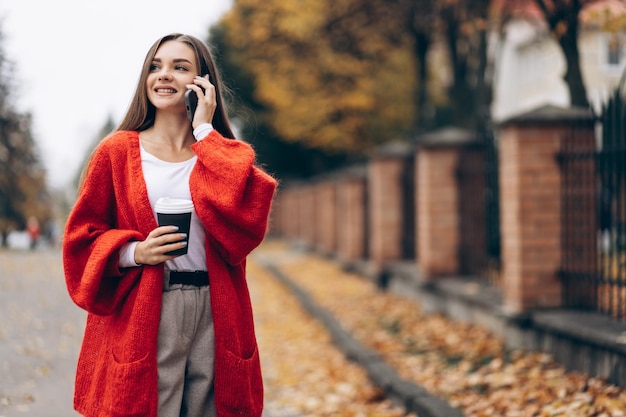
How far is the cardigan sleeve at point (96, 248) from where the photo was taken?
269cm

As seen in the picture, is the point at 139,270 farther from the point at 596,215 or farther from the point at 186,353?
the point at 596,215

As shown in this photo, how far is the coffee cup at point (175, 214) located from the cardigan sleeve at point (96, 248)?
15 cm

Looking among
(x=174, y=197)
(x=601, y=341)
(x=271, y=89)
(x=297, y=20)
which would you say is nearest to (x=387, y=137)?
(x=271, y=89)

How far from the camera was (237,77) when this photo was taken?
1380 inches

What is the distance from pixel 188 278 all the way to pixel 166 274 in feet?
0.26

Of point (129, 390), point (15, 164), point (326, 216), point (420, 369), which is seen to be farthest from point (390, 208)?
point (129, 390)

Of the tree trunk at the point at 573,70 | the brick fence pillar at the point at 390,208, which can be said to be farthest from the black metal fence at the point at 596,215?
the brick fence pillar at the point at 390,208

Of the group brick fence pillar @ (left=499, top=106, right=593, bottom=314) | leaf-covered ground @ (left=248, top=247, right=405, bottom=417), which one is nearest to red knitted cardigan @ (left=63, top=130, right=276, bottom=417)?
leaf-covered ground @ (left=248, top=247, right=405, bottom=417)

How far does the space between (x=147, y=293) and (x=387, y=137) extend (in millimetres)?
25644

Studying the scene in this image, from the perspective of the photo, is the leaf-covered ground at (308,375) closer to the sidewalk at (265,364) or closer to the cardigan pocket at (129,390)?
the sidewalk at (265,364)

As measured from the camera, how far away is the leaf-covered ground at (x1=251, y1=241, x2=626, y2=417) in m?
5.19

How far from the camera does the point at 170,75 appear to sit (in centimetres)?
292

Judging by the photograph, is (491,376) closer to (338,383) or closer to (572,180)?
(338,383)

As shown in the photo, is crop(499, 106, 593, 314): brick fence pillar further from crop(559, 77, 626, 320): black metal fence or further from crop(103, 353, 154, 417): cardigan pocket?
crop(103, 353, 154, 417): cardigan pocket
